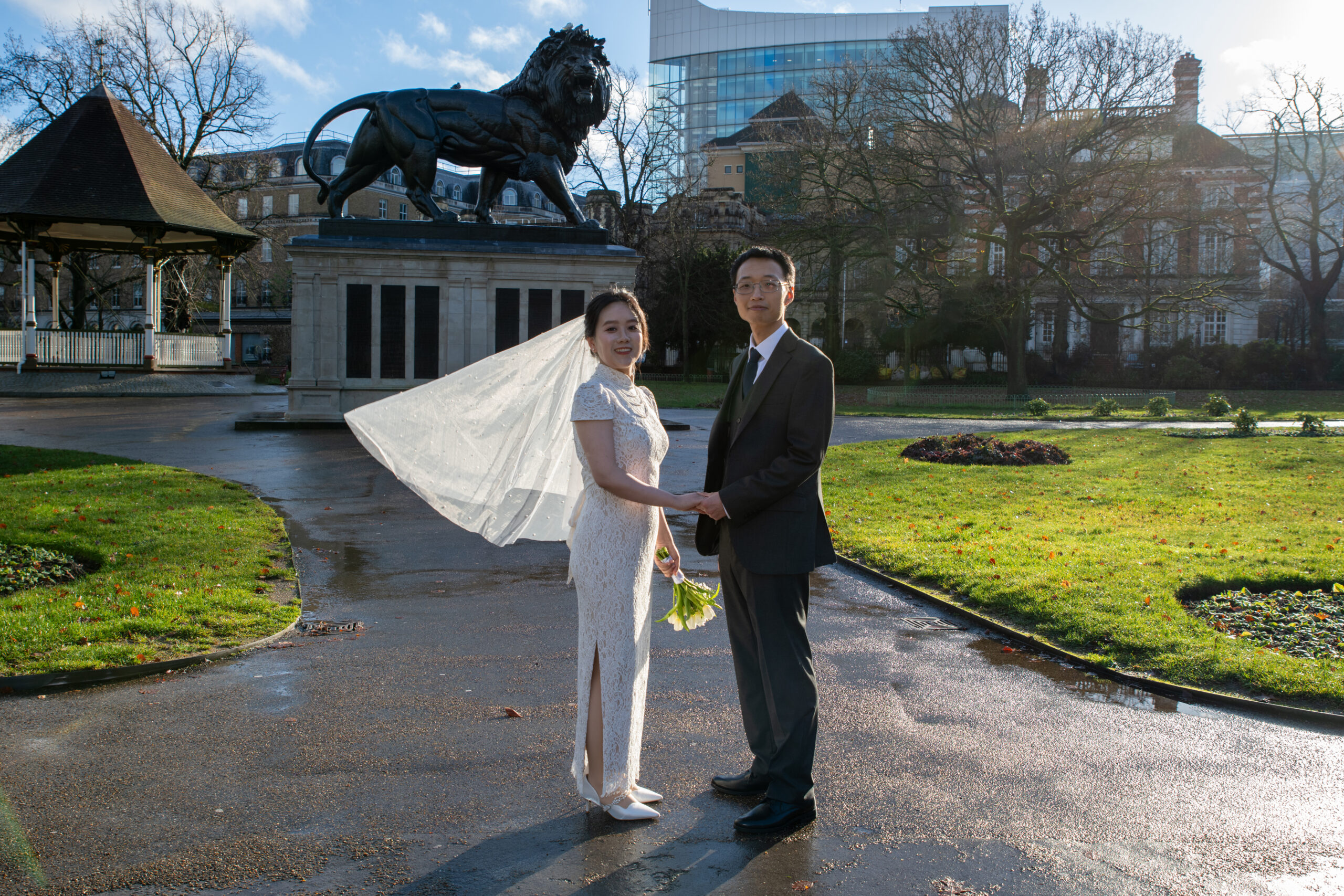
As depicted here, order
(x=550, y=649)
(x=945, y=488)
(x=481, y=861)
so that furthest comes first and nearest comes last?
(x=945, y=488), (x=550, y=649), (x=481, y=861)

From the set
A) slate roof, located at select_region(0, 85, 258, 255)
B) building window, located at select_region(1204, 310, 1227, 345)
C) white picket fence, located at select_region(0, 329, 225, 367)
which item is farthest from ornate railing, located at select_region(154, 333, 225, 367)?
building window, located at select_region(1204, 310, 1227, 345)

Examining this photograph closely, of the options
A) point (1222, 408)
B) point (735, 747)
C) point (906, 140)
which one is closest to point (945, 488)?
point (735, 747)

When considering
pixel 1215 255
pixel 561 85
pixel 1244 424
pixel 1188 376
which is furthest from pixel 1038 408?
pixel 1215 255

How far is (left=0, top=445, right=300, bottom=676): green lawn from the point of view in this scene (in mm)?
5867

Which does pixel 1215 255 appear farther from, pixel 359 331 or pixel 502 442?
pixel 502 442

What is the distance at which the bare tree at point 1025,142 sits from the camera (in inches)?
1339

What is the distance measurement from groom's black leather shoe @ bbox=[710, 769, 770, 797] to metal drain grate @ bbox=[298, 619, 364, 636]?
343cm

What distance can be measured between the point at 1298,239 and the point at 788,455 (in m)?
58.6

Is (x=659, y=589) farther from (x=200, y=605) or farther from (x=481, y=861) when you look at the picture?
(x=481, y=861)

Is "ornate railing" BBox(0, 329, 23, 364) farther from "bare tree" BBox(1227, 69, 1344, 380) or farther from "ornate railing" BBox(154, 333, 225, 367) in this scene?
"bare tree" BBox(1227, 69, 1344, 380)

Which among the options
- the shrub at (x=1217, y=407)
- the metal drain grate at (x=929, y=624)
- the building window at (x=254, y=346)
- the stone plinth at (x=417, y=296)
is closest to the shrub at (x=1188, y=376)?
the shrub at (x=1217, y=407)

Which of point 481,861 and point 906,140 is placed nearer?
point 481,861

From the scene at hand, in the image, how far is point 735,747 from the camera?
184 inches

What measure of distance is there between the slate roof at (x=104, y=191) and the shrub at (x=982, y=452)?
24.0 metres
